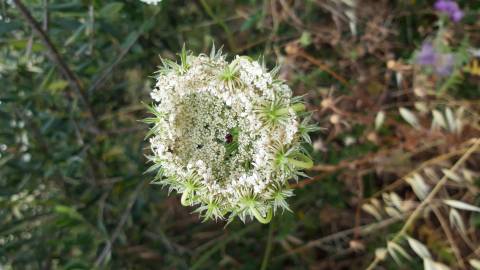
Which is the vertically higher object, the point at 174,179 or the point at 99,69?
the point at 99,69

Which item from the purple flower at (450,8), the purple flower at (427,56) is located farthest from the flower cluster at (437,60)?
the purple flower at (450,8)

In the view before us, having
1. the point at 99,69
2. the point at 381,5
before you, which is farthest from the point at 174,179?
the point at 381,5

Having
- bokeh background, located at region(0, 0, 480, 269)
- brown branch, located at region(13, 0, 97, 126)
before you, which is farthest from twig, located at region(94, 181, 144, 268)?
brown branch, located at region(13, 0, 97, 126)

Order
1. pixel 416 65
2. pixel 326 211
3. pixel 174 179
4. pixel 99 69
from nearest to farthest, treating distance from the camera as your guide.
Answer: pixel 174 179, pixel 99 69, pixel 416 65, pixel 326 211

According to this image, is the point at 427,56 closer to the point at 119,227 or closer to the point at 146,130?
the point at 146,130

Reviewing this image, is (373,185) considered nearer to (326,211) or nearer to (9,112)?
(326,211)

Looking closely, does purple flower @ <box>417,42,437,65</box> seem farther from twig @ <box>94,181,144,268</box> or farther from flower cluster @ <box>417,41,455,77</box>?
twig @ <box>94,181,144,268</box>

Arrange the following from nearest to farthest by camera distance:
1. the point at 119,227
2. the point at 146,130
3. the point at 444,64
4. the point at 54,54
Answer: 1. the point at 54,54
2. the point at 119,227
3. the point at 444,64
4. the point at 146,130

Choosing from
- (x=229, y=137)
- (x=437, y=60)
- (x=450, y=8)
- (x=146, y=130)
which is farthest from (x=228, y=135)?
(x=450, y=8)
